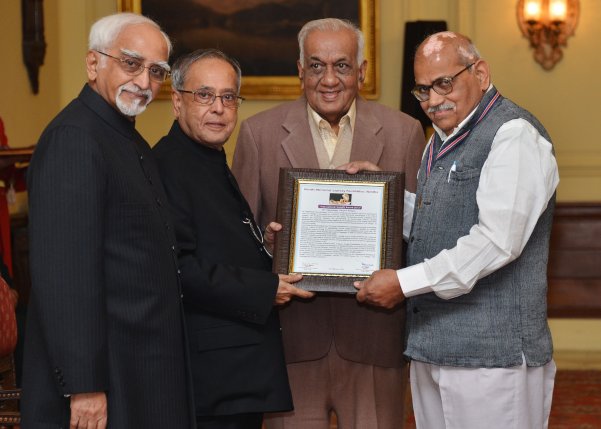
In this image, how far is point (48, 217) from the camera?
9.16 feet

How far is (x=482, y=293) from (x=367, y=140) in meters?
0.91

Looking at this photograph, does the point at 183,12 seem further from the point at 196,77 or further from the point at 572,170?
the point at 196,77

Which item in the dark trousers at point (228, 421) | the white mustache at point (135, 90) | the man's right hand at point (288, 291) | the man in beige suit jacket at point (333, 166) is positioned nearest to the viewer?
the white mustache at point (135, 90)

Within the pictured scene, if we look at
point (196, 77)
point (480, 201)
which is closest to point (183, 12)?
point (196, 77)

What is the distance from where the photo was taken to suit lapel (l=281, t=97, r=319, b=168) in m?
4.01

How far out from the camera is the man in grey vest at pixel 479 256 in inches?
129

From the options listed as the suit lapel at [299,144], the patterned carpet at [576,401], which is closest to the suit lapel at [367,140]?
the suit lapel at [299,144]

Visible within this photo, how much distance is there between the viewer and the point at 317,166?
4.03 metres

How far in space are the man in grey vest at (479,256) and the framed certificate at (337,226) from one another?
229 millimetres

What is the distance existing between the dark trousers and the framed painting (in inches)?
217

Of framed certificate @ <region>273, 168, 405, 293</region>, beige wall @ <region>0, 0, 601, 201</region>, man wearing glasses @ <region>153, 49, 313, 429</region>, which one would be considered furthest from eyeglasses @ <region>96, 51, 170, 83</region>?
beige wall @ <region>0, 0, 601, 201</region>

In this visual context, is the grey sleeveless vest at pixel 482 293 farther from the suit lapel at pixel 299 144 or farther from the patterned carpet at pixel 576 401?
the patterned carpet at pixel 576 401

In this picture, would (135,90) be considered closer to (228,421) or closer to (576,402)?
(228,421)

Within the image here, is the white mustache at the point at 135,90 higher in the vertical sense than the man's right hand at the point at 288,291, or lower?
higher
